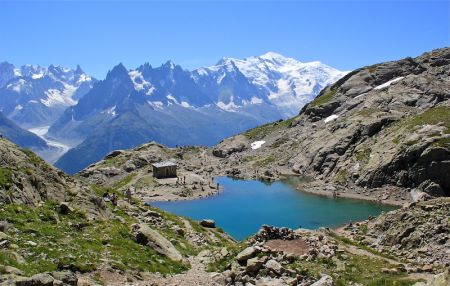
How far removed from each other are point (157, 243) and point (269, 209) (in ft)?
217

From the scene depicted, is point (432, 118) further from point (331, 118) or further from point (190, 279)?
point (190, 279)

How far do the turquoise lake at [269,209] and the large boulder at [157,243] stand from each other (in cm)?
3962

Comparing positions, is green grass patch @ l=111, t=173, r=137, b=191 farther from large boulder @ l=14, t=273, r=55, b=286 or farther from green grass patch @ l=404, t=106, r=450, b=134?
large boulder @ l=14, t=273, r=55, b=286

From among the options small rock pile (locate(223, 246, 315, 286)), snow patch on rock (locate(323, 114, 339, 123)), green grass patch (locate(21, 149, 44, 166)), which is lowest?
small rock pile (locate(223, 246, 315, 286))

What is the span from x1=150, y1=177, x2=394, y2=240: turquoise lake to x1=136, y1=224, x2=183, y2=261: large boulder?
130ft

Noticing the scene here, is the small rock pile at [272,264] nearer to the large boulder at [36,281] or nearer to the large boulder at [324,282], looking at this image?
the large boulder at [324,282]

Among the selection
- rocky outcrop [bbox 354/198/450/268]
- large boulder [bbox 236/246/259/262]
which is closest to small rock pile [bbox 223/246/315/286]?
large boulder [bbox 236/246/259/262]

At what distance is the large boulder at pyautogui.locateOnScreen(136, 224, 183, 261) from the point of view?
39594 millimetres

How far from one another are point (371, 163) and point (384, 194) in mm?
14161

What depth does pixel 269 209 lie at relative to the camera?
4126 inches

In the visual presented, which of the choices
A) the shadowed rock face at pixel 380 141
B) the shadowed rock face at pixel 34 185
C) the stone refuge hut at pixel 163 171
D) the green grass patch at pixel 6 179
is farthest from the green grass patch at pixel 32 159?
the stone refuge hut at pixel 163 171

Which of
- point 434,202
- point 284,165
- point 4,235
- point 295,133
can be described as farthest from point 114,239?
point 295,133

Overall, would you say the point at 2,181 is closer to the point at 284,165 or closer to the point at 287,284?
the point at 287,284

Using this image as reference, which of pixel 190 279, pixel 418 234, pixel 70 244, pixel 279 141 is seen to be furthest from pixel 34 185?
pixel 279 141
